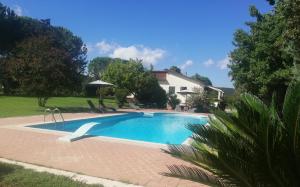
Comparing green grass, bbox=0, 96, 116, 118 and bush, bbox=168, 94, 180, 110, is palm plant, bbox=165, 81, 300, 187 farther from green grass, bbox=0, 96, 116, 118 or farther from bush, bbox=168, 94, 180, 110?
bush, bbox=168, 94, 180, 110

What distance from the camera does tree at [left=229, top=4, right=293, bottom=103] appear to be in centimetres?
2067

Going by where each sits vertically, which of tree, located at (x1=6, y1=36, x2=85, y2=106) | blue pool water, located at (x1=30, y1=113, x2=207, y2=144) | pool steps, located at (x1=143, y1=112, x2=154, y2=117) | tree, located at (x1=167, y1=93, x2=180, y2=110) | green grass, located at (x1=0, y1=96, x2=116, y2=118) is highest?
tree, located at (x1=6, y1=36, x2=85, y2=106)

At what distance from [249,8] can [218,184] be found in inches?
890

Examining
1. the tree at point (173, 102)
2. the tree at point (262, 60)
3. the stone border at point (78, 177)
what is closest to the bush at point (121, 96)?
the tree at point (173, 102)

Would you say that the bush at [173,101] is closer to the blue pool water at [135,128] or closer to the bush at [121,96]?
the bush at [121,96]

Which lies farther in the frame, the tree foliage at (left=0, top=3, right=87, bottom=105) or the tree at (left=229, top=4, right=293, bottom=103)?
the tree foliage at (left=0, top=3, right=87, bottom=105)

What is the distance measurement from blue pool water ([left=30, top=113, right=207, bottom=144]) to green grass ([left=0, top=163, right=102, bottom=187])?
8.81 meters

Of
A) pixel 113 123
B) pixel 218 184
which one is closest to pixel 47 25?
pixel 113 123

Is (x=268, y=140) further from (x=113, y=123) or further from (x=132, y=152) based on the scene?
(x=113, y=123)

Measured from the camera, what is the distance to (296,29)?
9.87 m

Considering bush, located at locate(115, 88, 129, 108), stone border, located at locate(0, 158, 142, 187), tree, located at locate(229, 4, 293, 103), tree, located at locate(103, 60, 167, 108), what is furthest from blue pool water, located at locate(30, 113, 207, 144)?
tree, located at locate(103, 60, 167, 108)

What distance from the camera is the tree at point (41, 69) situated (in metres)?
24.8

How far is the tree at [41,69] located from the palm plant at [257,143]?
72.0 ft

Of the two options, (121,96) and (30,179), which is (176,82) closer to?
(121,96)
